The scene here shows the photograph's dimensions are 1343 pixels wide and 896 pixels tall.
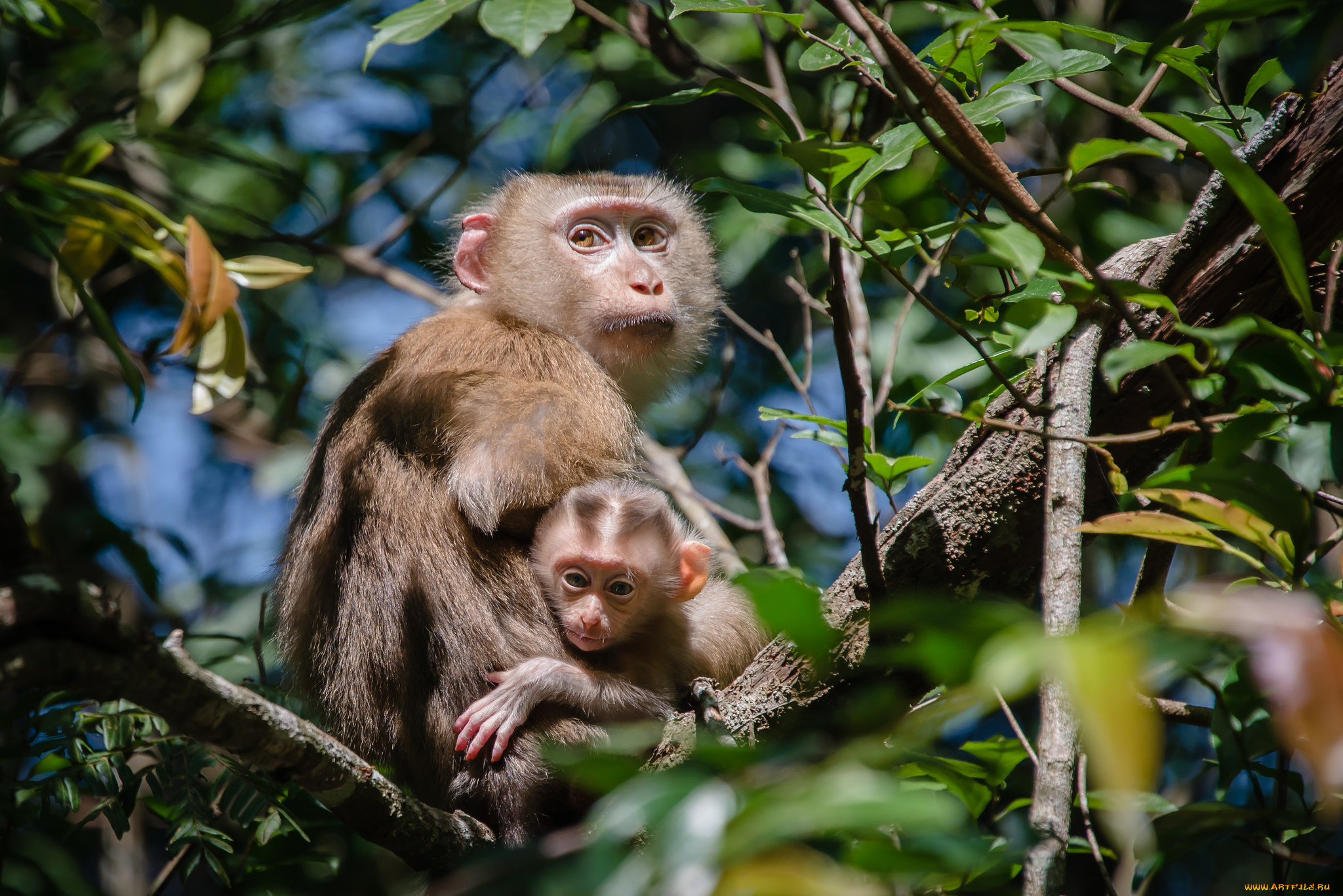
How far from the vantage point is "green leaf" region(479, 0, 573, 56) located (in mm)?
1953

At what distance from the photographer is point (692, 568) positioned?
3.60m

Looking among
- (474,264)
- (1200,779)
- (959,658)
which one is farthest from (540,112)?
(959,658)

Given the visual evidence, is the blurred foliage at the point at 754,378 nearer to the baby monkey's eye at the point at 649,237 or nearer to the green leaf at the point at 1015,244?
the green leaf at the point at 1015,244

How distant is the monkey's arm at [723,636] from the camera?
363 cm

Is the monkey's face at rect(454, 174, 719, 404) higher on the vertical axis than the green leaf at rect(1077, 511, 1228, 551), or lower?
lower

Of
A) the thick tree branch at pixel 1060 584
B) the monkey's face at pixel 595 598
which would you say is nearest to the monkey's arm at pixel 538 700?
the monkey's face at pixel 595 598

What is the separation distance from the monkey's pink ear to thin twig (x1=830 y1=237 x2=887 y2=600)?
98.0 inches

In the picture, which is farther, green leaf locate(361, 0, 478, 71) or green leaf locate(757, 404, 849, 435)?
green leaf locate(757, 404, 849, 435)

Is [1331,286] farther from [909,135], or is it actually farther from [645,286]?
[645,286]

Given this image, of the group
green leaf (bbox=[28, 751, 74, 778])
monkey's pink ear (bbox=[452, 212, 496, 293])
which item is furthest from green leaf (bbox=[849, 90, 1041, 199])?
green leaf (bbox=[28, 751, 74, 778])

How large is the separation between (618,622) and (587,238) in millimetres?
2063

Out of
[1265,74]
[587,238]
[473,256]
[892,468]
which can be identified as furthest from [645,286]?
[1265,74]

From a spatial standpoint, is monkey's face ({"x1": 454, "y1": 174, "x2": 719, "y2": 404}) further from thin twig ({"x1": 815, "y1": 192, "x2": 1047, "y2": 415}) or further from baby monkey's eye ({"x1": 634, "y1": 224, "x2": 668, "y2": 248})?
thin twig ({"x1": 815, "y1": 192, "x2": 1047, "y2": 415})

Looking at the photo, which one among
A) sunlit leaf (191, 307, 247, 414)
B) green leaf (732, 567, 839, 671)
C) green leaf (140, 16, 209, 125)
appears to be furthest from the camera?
sunlit leaf (191, 307, 247, 414)
